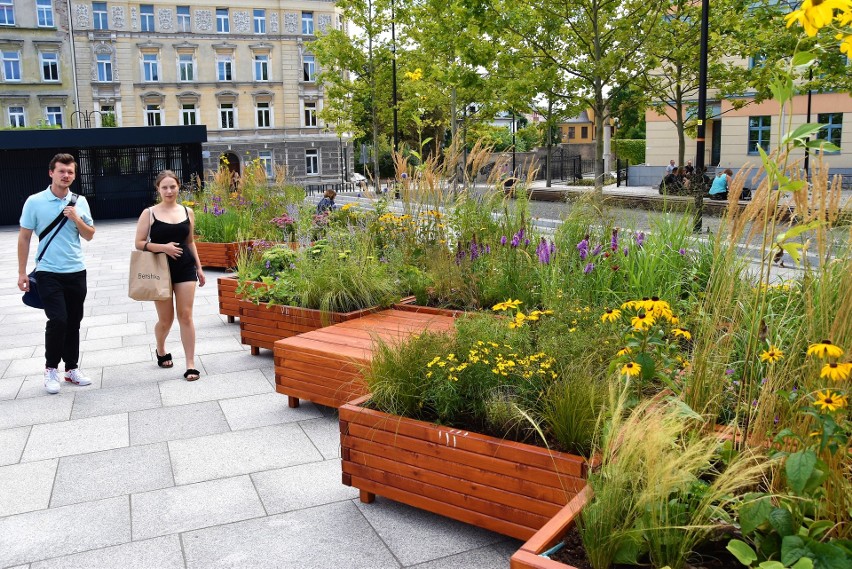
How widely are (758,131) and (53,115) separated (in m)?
43.4

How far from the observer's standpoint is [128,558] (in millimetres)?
3783

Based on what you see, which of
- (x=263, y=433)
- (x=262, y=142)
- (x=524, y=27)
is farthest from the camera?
(x=262, y=142)

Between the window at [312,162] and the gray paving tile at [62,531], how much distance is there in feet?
182

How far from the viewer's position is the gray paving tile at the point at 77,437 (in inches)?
205

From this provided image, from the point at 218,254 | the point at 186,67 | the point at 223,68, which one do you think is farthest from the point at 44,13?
the point at 218,254

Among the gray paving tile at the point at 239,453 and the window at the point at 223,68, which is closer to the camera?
the gray paving tile at the point at 239,453

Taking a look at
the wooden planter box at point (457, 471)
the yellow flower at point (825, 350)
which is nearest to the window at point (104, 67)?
the wooden planter box at point (457, 471)

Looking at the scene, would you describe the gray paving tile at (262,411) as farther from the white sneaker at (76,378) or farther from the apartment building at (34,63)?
the apartment building at (34,63)

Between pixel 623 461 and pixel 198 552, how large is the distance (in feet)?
6.94

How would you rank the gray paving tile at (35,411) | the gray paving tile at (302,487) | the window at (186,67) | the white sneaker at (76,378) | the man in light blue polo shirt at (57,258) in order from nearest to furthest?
1. the gray paving tile at (302,487)
2. the gray paving tile at (35,411)
3. the man in light blue polo shirt at (57,258)
4. the white sneaker at (76,378)
5. the window at (186,67)

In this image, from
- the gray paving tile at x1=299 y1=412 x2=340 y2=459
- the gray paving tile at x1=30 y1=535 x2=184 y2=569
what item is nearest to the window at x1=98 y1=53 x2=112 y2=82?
the gray paving tile at x1=299 y1=412 x2=340 y2=459

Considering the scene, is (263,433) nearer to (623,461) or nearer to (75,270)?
(75,270)

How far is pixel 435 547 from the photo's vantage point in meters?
3.86

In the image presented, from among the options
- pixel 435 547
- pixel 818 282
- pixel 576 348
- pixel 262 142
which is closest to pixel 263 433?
pixel 435 547
